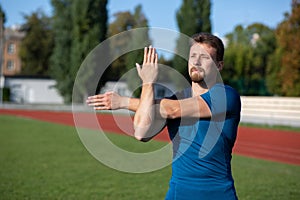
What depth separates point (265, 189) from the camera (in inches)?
332

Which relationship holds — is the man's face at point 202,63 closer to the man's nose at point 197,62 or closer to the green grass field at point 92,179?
the man's nose at point 197,62

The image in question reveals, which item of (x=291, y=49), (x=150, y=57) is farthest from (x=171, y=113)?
(x=291, y=49)

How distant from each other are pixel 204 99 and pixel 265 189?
6341 millimetres

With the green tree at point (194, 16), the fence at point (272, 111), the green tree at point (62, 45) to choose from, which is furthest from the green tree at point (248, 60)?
the fence at point (272, 111)

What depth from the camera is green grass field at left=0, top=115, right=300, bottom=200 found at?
7832 millimetres

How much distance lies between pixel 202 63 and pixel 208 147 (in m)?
0.47

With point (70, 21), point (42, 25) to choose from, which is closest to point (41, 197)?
point (70, 21)

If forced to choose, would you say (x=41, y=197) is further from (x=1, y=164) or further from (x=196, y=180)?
(x=196, y=180)

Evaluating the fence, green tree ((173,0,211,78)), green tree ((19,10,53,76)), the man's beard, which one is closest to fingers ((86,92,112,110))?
the man's beard

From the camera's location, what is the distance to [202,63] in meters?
2.61

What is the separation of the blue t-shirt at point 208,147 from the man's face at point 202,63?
0.09 metres

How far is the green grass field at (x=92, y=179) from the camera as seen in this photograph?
783cm

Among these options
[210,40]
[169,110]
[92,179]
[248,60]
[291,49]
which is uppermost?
[248,60]

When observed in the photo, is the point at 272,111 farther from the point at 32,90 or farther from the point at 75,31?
the point at 32,90
